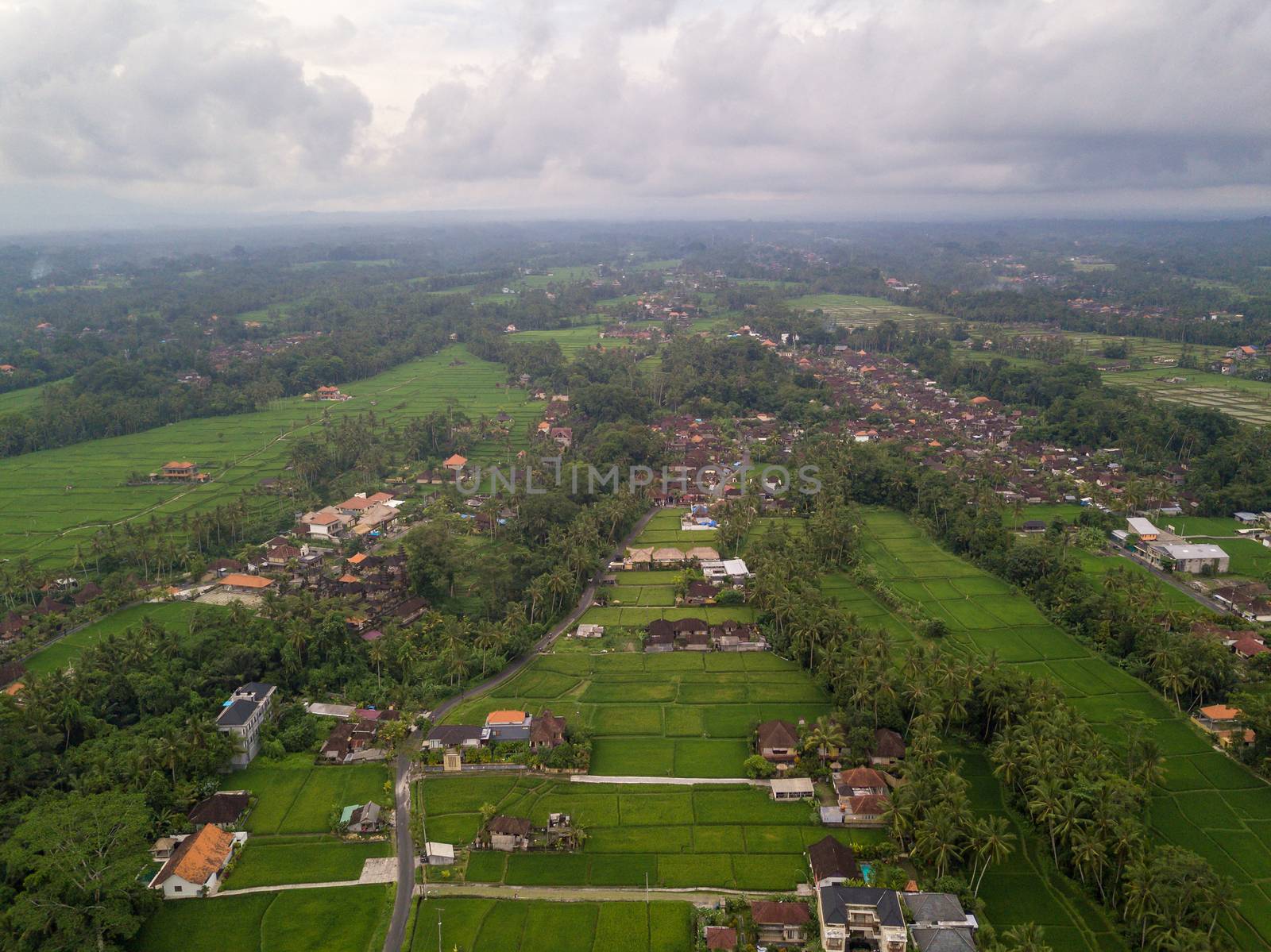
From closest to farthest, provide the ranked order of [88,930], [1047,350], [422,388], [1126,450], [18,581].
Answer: [88,930] < [18,581] < [1126,450] < [422,388] < [1047,350]

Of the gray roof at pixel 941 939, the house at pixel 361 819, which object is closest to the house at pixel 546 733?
A: the house at pixel 361 819

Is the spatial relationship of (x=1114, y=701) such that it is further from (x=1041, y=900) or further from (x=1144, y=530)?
(x=1144, y=530)

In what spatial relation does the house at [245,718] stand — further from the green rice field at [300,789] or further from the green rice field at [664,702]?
the green rice field at [664,702]

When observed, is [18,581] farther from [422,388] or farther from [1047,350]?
[1047,350]

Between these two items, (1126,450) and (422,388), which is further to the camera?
(422,388)

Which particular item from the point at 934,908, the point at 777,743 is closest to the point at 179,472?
the point at 777,743

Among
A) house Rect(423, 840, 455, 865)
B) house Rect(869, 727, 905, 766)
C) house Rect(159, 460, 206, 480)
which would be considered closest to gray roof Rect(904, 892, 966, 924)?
house Rect(869, 727, 905, 766)

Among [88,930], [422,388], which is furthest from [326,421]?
[88,930]

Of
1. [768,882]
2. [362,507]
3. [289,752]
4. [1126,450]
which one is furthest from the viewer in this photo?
[1126,450]
